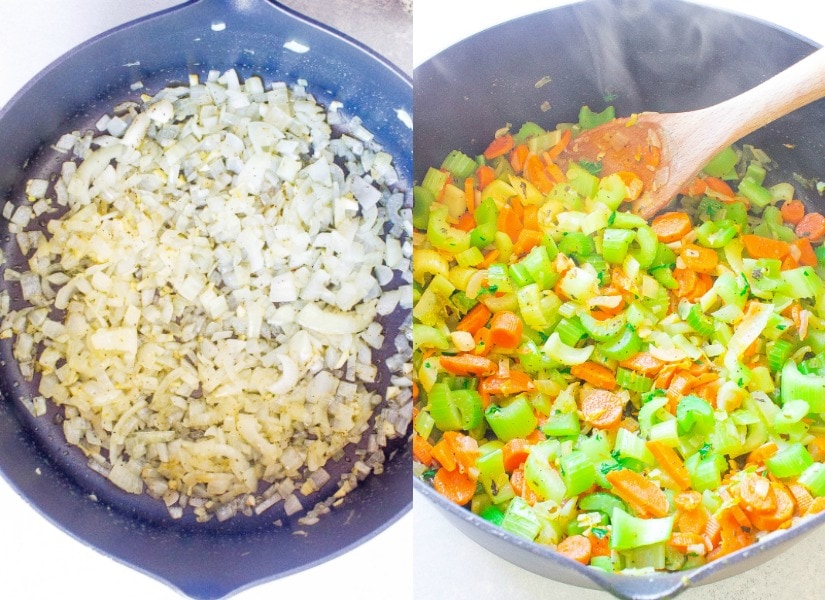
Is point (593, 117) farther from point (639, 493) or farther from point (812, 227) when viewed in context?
point (639, 493)

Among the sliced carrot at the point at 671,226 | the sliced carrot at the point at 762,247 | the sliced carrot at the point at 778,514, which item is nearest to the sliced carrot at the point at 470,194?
the sliced carrot at the point at 671,226

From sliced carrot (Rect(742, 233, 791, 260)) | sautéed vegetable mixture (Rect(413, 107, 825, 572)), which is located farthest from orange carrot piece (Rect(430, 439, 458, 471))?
sliced carrot (Rect(742, 233, 791, 260))

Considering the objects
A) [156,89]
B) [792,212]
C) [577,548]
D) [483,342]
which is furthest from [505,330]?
[156,89]

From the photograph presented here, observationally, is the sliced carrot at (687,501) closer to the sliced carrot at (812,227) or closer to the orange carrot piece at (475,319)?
the orange carrot piece at (475,319)

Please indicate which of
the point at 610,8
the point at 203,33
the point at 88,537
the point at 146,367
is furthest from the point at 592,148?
the point at 88,537

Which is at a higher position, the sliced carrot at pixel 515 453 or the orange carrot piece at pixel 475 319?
the orange carrot piece at pixel 475 319

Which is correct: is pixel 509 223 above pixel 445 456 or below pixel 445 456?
above

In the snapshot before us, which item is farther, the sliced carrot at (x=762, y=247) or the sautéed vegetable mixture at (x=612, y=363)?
the sliced carrot at (x=762, y=247)
